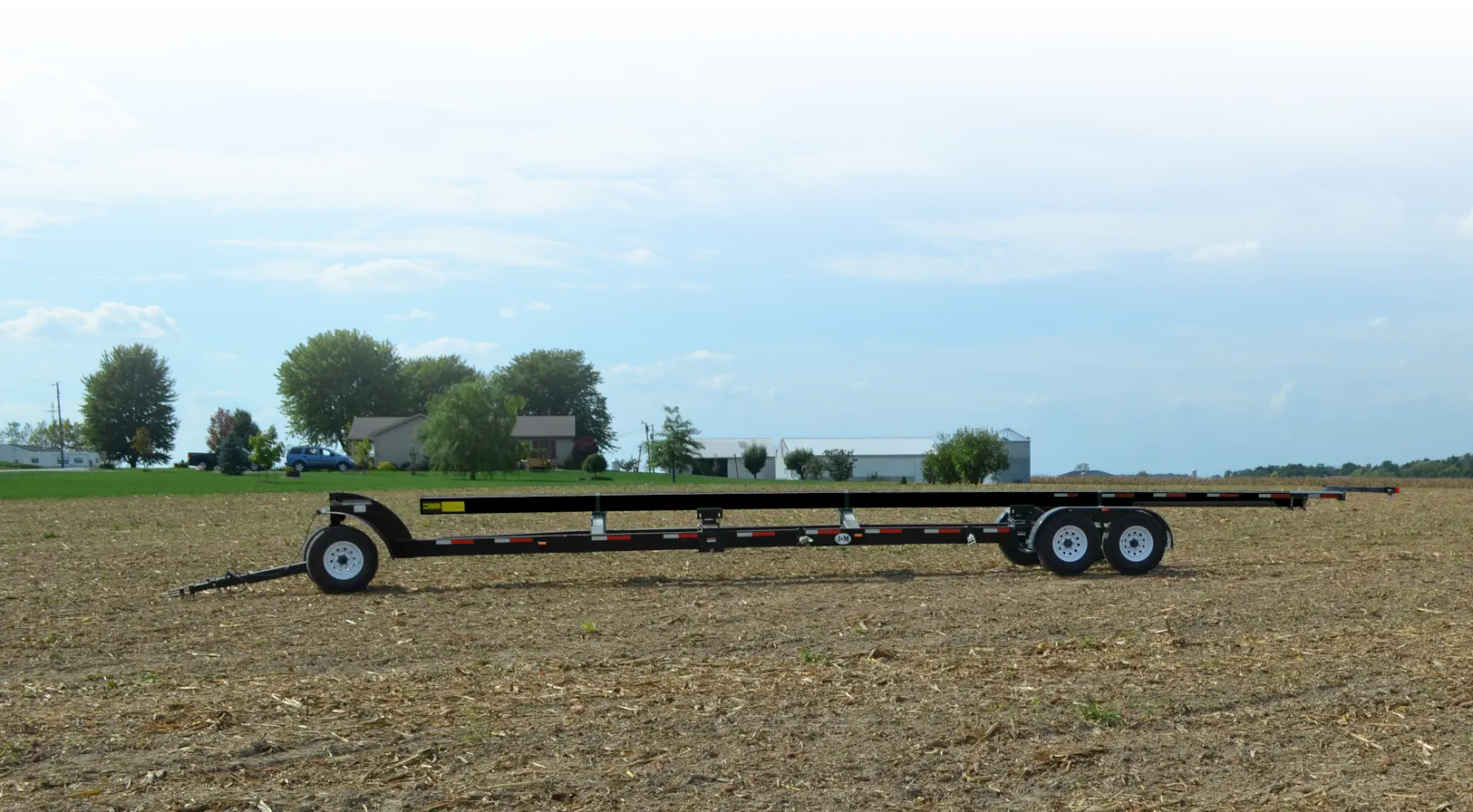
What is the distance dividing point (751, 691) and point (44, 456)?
16010cm

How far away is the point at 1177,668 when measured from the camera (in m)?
8.50

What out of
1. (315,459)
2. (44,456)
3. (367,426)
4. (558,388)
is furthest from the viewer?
(44,456)

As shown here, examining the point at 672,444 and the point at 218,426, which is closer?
the point at 672,444

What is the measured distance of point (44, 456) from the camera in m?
146

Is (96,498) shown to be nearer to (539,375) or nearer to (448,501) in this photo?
(448,501)

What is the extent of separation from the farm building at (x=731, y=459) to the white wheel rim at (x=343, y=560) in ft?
293

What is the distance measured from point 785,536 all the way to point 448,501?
12.8ft

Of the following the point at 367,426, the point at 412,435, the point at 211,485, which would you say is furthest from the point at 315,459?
the point at 211,485

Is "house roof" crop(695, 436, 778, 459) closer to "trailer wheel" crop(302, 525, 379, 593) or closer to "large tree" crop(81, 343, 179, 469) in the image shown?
"large tree" crop(81, 343, 179, 469)

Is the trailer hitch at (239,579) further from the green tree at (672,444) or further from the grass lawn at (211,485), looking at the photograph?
the green tree at (672,444)

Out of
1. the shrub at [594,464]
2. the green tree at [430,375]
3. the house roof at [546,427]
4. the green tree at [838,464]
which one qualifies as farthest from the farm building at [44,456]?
the green tree at [838,464]

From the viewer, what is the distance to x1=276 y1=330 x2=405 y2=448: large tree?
11406 centimetres

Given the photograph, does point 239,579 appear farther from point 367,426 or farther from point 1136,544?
point 367,426

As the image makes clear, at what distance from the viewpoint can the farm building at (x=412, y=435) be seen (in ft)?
329
